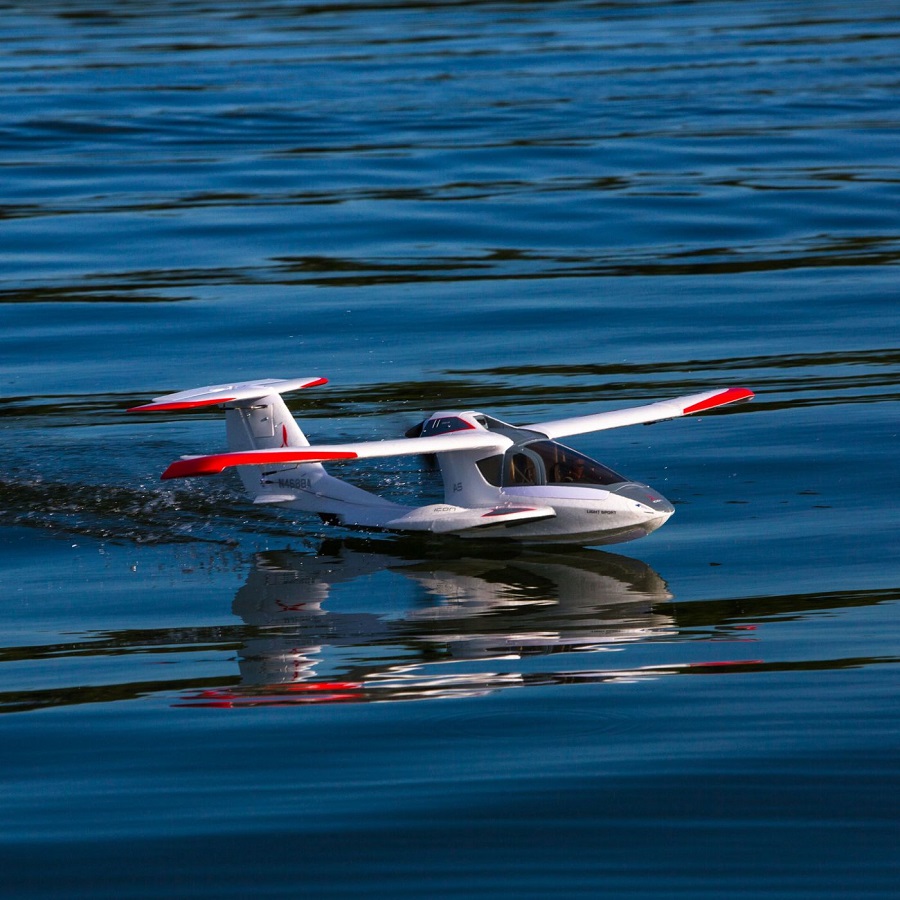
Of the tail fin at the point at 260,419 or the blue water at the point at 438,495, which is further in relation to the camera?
the tail fin at the point at 260,419

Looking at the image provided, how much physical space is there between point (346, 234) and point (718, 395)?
16926mm

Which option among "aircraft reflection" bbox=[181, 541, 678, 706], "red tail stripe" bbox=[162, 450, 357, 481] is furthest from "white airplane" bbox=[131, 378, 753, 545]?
"aircraft reflection" bbox=[181, 541, 678, 706]

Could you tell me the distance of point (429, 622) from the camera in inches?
528

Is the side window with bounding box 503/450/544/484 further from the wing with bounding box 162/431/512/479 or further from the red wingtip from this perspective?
the red wingtip

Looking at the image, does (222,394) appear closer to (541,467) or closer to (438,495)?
(438,495)

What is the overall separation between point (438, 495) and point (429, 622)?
18.5ft

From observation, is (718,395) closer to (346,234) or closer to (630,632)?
(630,632)

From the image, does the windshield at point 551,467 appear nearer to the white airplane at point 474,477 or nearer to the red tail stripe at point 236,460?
the white airplane at point 474,477

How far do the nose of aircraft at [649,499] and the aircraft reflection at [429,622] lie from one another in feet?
1.95

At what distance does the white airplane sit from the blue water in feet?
1.48

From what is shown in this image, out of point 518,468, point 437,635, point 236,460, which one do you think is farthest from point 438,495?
point 437,635

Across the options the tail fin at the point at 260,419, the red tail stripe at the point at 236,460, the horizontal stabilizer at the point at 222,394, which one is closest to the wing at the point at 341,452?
the red tail stripe at the point at 236,460

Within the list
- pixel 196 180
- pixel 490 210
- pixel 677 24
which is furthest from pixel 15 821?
pixel 677 24

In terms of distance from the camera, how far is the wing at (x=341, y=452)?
1505cm
